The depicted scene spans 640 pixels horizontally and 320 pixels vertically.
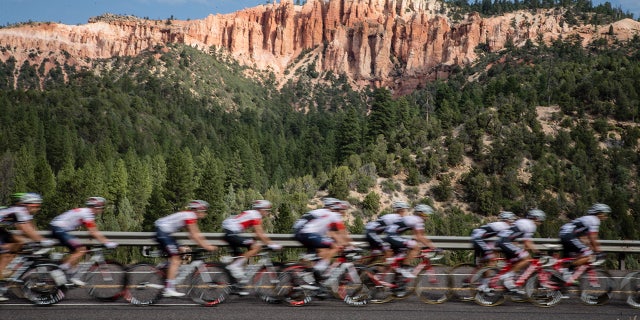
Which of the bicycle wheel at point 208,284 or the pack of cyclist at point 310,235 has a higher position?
the pack of cyclist at point 310,235

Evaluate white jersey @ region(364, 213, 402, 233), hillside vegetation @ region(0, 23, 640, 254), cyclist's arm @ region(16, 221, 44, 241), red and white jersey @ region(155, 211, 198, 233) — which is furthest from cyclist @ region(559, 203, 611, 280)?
hillside vegetation @ region(0, 23, 640, 254)

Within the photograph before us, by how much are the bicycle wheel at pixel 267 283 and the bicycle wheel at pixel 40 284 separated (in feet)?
10.5

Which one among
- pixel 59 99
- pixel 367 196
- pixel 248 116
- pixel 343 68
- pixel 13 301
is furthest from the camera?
pixel 343 68

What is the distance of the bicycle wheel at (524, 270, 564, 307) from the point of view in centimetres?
909

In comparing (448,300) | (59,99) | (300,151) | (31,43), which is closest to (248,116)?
(300,151)

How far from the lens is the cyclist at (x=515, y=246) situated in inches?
354

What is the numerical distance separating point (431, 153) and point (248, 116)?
228ft

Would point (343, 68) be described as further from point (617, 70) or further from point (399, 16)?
point (617, 70)

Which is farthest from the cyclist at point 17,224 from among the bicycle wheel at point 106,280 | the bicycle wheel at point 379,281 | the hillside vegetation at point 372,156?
the hillside vegetation at point 372,156

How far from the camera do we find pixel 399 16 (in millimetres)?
168375

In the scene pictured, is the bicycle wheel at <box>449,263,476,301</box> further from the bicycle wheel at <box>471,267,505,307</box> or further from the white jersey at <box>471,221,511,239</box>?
the white jersey at <box>471,221,511,239</box>

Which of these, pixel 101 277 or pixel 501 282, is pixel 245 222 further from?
pixel 501 282

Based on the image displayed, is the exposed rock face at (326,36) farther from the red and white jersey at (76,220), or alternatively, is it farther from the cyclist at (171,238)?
the red and white jersey at (76,220)

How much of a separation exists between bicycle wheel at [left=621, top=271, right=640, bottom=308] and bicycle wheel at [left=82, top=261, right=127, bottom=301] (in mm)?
9131
